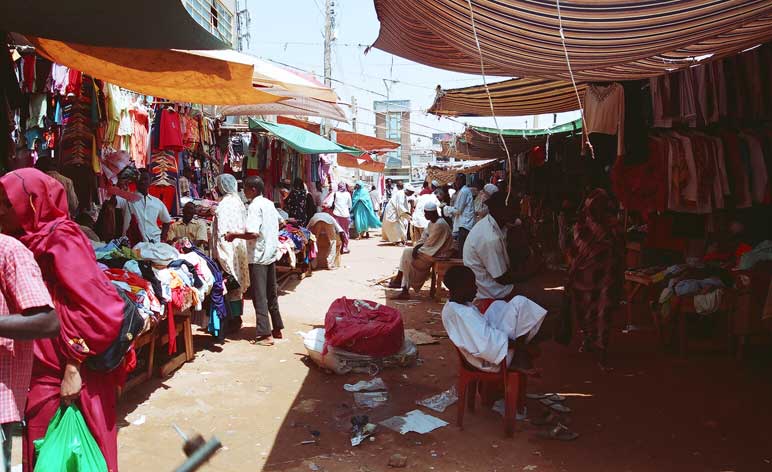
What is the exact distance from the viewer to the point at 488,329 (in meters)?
4.51

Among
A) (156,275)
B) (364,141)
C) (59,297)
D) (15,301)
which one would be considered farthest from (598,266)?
(364,141)

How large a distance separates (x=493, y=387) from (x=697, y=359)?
2.63 m

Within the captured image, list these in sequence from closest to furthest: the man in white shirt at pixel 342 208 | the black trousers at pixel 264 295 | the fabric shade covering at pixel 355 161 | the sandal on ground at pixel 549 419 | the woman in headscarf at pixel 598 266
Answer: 1. the sandal on ground at pixel 549 419
2. the woman in headscarf at pixel 598 266
3. the black trousers at pixel 264 295
4. the man in white shirt at pixel 342 208
5. the fabric shade covering at pixel 355 161

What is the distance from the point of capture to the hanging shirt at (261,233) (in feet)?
22.5

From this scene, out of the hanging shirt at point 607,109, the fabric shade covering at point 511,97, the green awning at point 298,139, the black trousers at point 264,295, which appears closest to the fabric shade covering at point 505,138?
the fabric shade covering at point 511,97

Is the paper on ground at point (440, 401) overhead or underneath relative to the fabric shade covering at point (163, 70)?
underneath

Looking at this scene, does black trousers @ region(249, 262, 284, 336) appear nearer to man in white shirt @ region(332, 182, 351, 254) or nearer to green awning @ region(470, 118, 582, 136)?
green awning @ region(470, 118, 582, 136)

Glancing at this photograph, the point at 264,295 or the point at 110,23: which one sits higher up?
the point at 110,23

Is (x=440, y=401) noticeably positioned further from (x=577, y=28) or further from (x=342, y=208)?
(x=342, y=208)

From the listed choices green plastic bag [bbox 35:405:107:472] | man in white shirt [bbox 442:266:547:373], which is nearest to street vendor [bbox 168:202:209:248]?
man in white shirt [bbox 442:266:547:373]

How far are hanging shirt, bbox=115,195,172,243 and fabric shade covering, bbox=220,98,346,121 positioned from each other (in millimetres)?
2700

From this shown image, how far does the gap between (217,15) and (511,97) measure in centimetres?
1128

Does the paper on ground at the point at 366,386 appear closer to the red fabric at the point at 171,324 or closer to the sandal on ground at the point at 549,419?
the sandal on ground at the point at 549,419

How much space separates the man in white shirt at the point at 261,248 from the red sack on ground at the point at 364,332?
104cm
